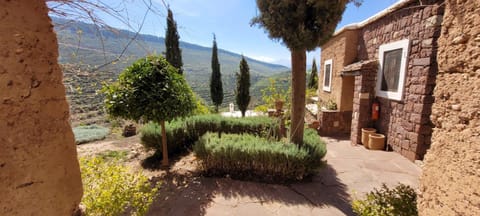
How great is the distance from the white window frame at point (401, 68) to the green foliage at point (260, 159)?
2778 millimetres

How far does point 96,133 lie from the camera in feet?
23.2

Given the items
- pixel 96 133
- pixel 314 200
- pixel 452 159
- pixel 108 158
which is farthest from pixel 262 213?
pixel 96 133

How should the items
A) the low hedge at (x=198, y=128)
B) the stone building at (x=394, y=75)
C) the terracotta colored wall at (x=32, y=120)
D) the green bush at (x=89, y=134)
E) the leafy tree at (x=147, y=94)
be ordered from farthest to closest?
the green bush at (x=89, y=134)
the low hedge at (x=198, y=128)
the stone building at (x=394, y=75)
the leafy tree at (x=147, y=94)
the terracotta colored wall at (x=32, y=120)

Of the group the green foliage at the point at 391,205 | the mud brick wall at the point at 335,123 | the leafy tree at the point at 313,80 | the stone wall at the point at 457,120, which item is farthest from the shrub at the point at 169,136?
the leafy tree at the point at 313,80

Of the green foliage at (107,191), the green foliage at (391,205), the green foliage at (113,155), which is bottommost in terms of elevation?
the green foliage at (113,155)

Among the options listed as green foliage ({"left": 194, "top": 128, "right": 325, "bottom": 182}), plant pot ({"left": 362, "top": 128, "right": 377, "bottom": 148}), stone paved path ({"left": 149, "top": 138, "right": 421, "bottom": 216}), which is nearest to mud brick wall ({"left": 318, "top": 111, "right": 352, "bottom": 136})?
plant pot ({"left": 362, "top": 128, "right": 377, "bottom": 148})

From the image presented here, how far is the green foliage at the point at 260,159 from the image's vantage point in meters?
3.40

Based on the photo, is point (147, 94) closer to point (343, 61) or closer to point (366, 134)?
point (366, 134)

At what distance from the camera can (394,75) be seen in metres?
4.95

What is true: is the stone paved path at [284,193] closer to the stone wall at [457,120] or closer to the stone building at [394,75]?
the stone building at [394,75]

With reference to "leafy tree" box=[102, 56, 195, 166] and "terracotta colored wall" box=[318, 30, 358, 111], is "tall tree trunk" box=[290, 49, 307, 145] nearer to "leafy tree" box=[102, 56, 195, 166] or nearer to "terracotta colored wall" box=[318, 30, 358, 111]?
"leafy tree" box=[102, 56, 195, 166]

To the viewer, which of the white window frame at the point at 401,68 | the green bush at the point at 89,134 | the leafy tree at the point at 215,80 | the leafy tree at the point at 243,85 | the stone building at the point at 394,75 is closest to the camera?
the stone building at the point at 394,75

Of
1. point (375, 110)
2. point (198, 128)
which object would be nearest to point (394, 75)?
point (375, 110)

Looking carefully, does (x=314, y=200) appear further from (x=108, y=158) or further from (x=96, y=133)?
(x=96, y=133)
